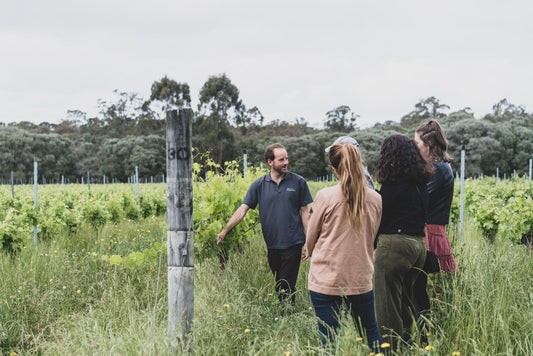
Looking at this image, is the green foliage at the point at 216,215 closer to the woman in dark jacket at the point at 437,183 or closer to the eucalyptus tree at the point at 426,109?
the woman in dark jacket at the point at 437,183

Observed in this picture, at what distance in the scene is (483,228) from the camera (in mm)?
8078

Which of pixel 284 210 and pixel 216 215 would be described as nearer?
pixel 284 210

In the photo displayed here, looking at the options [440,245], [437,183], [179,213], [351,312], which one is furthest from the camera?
[440,245]

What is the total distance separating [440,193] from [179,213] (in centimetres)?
209

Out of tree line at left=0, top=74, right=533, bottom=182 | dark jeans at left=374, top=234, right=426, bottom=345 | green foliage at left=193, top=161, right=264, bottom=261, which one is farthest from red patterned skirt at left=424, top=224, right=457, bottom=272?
tree line at left=0, top=74, right=533, bottom=182

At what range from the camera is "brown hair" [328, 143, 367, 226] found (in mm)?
2570

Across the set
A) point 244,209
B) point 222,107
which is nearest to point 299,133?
point 222,107

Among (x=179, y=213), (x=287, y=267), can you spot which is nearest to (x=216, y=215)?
(x=287, y=267)

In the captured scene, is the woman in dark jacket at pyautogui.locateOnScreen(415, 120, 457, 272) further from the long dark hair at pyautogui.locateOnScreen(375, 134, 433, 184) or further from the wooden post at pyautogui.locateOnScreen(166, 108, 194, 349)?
the wooden post at pyautogui.locateOnScreen(166, 108, 194, 349)

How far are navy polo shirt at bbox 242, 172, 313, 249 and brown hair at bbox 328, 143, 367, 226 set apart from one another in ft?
5.71

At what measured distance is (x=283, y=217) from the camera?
436cm

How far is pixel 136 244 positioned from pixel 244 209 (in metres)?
3.86

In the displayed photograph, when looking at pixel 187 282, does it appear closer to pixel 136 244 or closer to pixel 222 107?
pixel 136 244

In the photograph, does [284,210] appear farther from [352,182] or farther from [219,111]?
[219,111]
